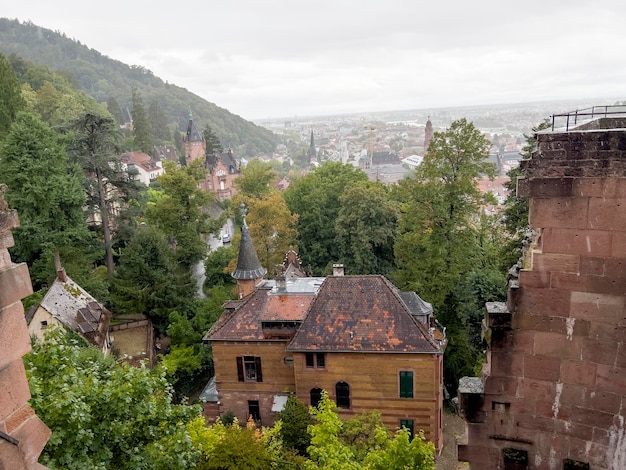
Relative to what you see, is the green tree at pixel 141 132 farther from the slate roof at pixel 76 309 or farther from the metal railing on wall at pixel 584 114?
the metal railing on wall at pixel 584 114

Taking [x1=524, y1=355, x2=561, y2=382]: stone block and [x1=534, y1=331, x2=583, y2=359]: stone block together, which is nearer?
[x1=534, y1=331, x2=583, y2=359]: stone block

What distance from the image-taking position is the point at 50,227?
99.2 feet

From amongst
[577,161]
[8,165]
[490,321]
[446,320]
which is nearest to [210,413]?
[446,320]

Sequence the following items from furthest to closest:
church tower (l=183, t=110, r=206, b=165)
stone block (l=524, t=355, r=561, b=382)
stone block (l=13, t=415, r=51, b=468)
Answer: church tower (l=183, t=110, r=206, b=165), stone block (l=524, t=355, r=561, b=382), stone block (l=13, t=415, r=51, b=468)

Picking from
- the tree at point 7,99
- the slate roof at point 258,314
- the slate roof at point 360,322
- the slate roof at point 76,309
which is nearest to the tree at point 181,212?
the slate roof at point 76,309

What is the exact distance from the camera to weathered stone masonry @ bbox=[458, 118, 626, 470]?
5.79m

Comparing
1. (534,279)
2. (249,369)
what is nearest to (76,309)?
(249,369)

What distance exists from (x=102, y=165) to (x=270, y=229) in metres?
13.0

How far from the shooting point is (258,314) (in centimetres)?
2350

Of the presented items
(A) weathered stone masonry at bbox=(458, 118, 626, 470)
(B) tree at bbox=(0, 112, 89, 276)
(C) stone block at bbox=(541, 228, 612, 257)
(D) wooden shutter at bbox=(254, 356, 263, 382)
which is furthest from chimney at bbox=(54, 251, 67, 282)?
(C) stone block at bbox=(541, 228, 612, 257)

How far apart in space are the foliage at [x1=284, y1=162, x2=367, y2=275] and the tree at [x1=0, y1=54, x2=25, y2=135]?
23.7 m

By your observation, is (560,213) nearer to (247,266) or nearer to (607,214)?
(607,214)

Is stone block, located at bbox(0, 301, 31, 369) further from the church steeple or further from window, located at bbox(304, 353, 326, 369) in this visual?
the church steeple

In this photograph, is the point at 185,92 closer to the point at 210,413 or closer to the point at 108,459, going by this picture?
the point at 210,413
